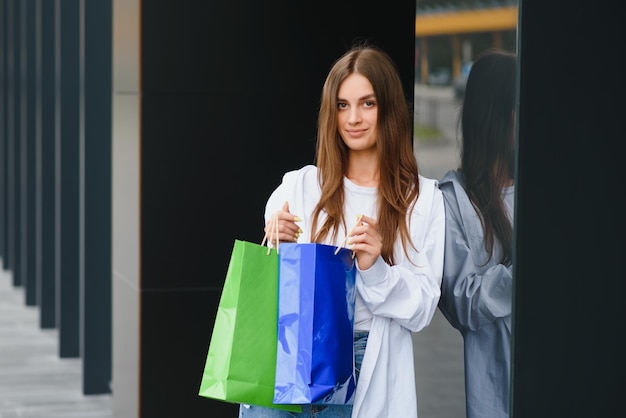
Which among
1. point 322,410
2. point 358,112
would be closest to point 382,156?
point 358,112

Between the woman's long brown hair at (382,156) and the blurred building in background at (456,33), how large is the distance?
0.29 metres

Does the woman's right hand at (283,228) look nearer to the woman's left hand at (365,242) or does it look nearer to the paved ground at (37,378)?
the woman's left hand at (365,242)

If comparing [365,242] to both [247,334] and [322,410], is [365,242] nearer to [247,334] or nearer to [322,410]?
[247,334]

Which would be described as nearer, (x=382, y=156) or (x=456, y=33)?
(x=382, y=156)

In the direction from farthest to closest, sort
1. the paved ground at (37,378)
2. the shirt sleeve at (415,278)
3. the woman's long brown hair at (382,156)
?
the paved ground at (37,378) < the woman's long brown hair at (382,156) < the shirt sleeve at (415,278)

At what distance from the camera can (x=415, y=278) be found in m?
3.34

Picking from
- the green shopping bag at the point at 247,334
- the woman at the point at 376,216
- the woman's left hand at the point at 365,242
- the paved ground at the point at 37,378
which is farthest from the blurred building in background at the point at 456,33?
the paved ground at the point at 37,378

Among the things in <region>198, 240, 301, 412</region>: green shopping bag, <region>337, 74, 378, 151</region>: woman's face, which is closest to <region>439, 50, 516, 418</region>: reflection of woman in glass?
<region>337, 74, 378, 151</region>: woman's face

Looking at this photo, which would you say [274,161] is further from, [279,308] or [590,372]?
[590,372]

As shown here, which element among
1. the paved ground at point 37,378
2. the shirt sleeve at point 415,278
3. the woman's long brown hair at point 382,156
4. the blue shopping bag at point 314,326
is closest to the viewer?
the blue shopping bag at point 314,326

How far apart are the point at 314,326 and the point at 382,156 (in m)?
0.56

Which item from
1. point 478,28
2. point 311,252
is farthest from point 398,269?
point 478,28

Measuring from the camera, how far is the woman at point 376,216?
10.9 ft

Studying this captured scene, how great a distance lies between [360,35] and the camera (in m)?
5.99
